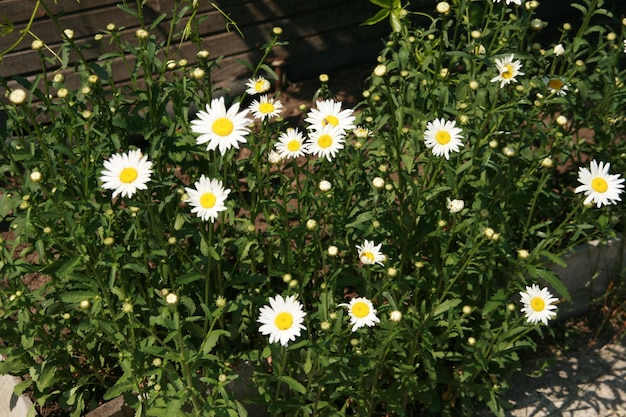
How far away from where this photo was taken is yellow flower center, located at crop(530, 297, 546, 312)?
2.93 metres

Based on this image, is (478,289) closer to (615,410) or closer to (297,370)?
(297,370)

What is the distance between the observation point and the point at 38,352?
298cm

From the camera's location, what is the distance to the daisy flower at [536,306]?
289 cm

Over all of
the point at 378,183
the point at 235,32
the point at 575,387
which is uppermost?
the point at 235,32

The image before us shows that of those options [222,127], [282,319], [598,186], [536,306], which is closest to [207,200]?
[222,127]

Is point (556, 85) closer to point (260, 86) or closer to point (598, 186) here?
point (598, 186)

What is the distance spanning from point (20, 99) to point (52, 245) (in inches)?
36.8

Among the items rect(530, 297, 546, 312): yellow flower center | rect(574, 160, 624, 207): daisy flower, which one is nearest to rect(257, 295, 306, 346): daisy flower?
rect(530, 297, 546, 312): yellow flower center

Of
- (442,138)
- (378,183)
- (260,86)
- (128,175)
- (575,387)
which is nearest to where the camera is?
(128,175)

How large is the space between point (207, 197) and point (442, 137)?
3.35ft

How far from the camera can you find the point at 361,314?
8.63ft

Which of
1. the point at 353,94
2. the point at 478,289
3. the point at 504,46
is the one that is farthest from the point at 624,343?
the point at 353,94

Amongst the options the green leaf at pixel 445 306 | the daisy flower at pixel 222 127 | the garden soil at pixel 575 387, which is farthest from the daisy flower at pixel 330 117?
the garden soil at pixel 575 387

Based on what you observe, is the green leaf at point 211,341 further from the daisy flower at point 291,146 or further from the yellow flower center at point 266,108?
the yellow flower center at point 266,108
